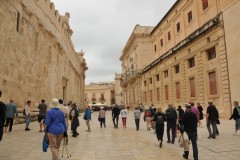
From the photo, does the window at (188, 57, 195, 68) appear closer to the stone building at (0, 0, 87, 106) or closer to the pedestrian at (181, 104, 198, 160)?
the stone building at (0, 0, 87, 106)

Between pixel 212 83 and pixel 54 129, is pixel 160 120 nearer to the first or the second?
pixel 54 129

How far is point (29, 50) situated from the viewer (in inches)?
585

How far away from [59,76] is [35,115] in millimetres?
7803

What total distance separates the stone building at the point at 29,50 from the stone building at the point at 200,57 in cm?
1277

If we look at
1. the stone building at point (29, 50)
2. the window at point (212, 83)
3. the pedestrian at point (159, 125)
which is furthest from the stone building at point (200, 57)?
the stone building at point (29, 50)

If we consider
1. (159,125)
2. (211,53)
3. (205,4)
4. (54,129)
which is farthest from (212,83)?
(54,129)

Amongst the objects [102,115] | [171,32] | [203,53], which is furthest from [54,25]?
[171,32]

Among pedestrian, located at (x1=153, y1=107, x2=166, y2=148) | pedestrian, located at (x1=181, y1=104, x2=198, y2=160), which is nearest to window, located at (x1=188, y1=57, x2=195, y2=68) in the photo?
pedestrian, located at (x1=153, y1=107, x2=166, y2=148)

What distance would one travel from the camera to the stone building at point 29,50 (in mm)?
11570

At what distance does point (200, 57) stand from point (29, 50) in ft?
45.5

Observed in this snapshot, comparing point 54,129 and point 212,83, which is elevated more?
point 212,83

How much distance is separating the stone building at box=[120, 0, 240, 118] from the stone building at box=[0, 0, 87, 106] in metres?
12.8

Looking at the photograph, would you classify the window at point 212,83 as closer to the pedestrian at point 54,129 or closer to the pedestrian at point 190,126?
the pedestrian at point 190,126

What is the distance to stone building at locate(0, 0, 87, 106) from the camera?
38.0 ft
